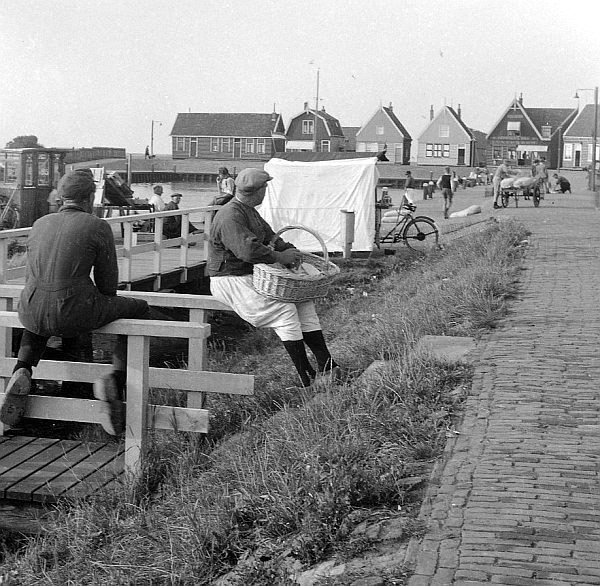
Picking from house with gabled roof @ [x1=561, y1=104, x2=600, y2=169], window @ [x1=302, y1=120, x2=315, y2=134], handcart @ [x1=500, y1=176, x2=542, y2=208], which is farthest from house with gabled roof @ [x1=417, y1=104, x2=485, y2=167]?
handcart @ [x1=500, y1=176, x2=542, y2=208]

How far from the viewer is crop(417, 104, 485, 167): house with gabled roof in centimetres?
11406

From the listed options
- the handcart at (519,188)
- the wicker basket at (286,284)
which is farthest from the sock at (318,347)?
the handcart at (519,188)

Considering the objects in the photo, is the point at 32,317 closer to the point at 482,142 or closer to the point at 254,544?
the point at 254,544

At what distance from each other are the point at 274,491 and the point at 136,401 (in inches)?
61.8

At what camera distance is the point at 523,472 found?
15.1 ft

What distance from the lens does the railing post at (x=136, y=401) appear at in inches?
228

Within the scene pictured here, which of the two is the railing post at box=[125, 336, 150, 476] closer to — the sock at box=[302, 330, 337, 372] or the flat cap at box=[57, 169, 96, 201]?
the flat cap at box=[57, 169, 96, 201]

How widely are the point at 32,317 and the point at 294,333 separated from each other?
1.88 meters

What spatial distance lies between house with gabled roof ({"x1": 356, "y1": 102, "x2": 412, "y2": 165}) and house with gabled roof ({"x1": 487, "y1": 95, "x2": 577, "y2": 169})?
10.0 metres

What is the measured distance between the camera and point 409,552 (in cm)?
381

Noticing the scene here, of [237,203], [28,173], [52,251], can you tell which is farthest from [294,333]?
[28,173]

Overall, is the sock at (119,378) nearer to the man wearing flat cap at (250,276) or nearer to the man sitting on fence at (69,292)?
the man sitting on fence at (69,292)

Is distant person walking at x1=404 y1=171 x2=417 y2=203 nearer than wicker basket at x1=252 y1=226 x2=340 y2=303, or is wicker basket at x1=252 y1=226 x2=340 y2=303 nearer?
wicker basket at x1=252 y1=226 x2=340 y2=303

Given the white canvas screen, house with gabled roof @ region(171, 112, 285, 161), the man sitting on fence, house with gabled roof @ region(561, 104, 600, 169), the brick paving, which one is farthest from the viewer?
house with gabled roof @ region(171, 112, 285, 161)
